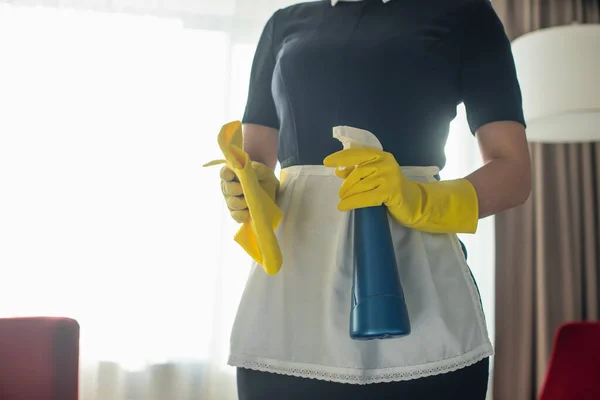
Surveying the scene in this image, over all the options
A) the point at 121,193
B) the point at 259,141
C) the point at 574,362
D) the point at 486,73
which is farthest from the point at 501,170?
the point at 121,193

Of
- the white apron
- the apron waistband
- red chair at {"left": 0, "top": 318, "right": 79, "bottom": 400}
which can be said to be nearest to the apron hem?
the white apron

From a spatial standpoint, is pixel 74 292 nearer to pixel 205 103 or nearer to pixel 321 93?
pixel 205 103

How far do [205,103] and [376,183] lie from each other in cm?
147

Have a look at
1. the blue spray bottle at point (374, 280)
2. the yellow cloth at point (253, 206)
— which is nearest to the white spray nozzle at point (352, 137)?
the blue spray bottle at point (374, 280)

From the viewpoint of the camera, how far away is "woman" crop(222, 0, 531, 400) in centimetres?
58

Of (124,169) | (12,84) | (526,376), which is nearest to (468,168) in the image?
(526,376)

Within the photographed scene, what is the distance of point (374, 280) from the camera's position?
20.1 inches

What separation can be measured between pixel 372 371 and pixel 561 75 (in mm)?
1237

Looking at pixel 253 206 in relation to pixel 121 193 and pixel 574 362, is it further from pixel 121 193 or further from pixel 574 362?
pixel 121 193

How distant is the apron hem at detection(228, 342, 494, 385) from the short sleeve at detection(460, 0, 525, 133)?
0.29 meters

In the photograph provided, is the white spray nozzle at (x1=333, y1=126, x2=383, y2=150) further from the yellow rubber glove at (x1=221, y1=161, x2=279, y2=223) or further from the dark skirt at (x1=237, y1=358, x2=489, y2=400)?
the dark skirt at (x1=237, y1=358, x2=489, y2=400)

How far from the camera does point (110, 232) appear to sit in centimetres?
184

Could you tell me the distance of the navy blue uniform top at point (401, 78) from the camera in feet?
2.15

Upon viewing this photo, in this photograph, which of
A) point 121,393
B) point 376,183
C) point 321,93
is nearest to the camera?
point 376,183
